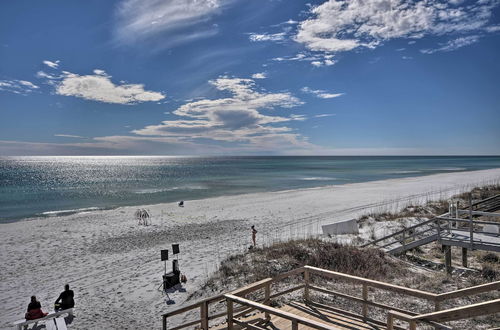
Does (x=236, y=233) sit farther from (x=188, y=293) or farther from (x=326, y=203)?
(x=326, y=203)

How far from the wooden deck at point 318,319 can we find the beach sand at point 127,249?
4930 millimetres

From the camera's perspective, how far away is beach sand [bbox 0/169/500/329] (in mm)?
10773

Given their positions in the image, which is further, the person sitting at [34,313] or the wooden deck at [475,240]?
the wooden deck at [475,240]

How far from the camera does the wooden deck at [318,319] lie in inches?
216

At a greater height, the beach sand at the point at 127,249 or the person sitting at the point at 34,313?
the person sitting at the point at 34,313

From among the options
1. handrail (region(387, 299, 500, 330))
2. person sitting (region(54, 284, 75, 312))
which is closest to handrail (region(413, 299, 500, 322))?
handrail (region(387, 299, 500, 330))

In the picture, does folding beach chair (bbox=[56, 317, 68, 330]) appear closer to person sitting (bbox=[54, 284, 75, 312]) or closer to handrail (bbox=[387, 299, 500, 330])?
person sitting (bbox=[54, 284, 75, 312])

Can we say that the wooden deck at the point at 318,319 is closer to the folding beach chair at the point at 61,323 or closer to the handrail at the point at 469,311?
the handrail at the point at 469,311

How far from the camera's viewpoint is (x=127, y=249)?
58.3 feet

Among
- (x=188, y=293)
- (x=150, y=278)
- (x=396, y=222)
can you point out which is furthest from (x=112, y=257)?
(x=396, y=222)

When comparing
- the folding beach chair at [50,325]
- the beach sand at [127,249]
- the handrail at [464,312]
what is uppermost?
the handrail at [464,312]

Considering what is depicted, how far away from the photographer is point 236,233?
20.5m

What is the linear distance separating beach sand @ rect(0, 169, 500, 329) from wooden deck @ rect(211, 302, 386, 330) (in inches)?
194

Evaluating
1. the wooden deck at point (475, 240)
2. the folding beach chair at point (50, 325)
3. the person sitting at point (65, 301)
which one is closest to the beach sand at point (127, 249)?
the person sitting at point (65, 301)
